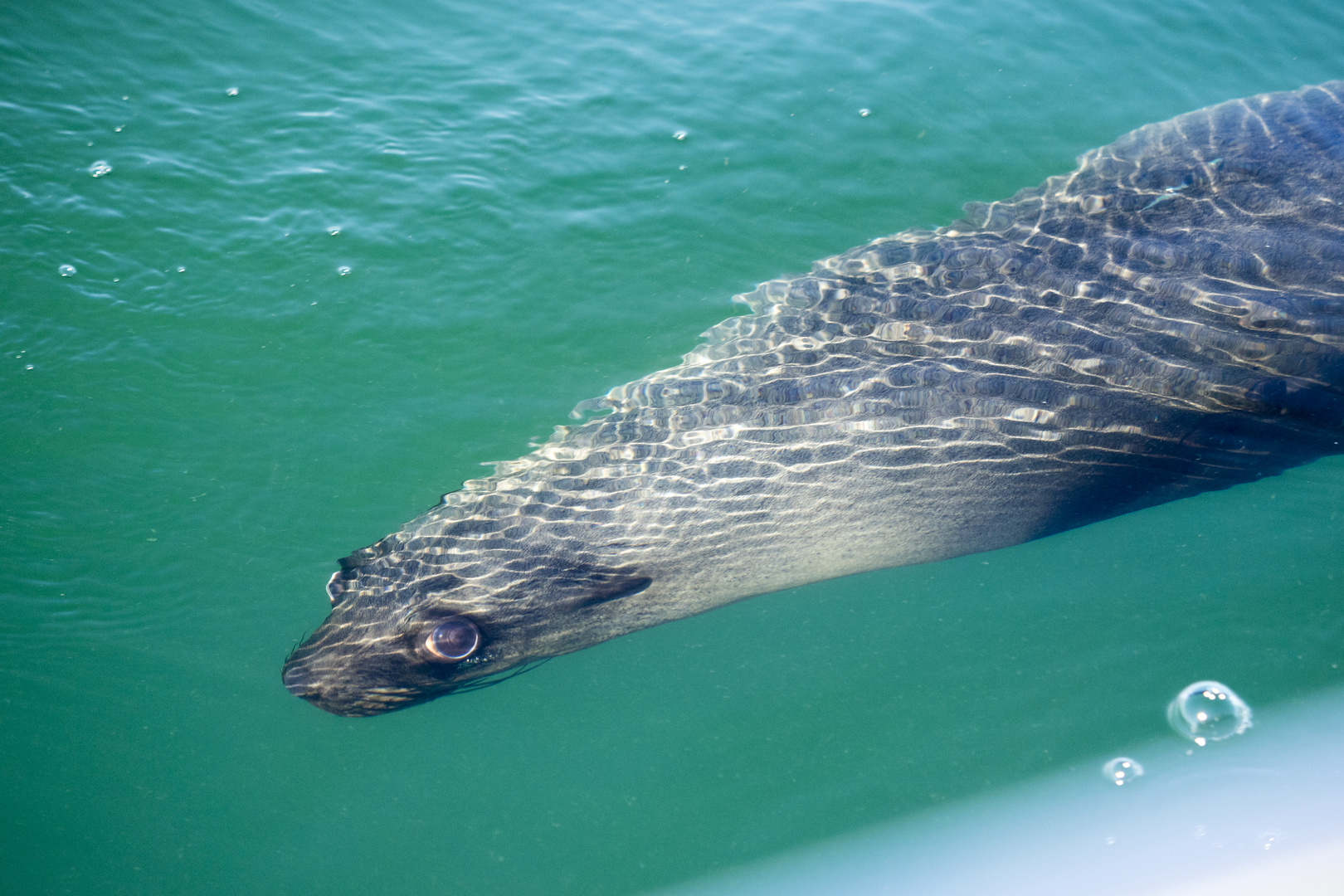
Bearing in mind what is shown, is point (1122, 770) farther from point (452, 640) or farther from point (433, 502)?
point (433, 502)

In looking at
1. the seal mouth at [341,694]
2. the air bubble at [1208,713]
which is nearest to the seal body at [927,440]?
the seal mouth at [341,694]

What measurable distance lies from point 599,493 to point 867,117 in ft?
14.7

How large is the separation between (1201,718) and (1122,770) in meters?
0.69

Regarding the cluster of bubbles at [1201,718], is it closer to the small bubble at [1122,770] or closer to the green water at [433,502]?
the small bubble at [1122,770]

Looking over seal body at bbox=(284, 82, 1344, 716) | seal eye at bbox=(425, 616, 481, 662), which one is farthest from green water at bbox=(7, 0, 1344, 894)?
seal eye at bbox=(425, 616, 481, 662)

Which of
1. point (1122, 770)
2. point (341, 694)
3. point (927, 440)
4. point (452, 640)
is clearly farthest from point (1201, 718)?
point (341, 694)

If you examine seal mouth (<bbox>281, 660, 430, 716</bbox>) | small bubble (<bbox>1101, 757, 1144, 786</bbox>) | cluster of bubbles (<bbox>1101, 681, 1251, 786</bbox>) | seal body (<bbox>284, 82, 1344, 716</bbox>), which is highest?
seal body (<bbox>284, 82, 1344, 716</bbox>)

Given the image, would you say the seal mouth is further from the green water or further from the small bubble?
the small bubble

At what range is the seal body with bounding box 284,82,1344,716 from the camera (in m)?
4.52

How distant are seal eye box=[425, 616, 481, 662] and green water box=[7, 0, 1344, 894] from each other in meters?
1.20

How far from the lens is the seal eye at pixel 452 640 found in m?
4.48

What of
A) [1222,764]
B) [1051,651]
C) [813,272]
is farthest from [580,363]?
[1222,764]

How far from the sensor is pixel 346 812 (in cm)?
559

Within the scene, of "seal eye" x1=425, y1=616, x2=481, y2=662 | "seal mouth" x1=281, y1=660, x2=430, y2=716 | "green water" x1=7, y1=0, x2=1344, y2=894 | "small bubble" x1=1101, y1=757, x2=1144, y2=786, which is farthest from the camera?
"green water" x1=7, y1=0, x2=1344, y2=894
